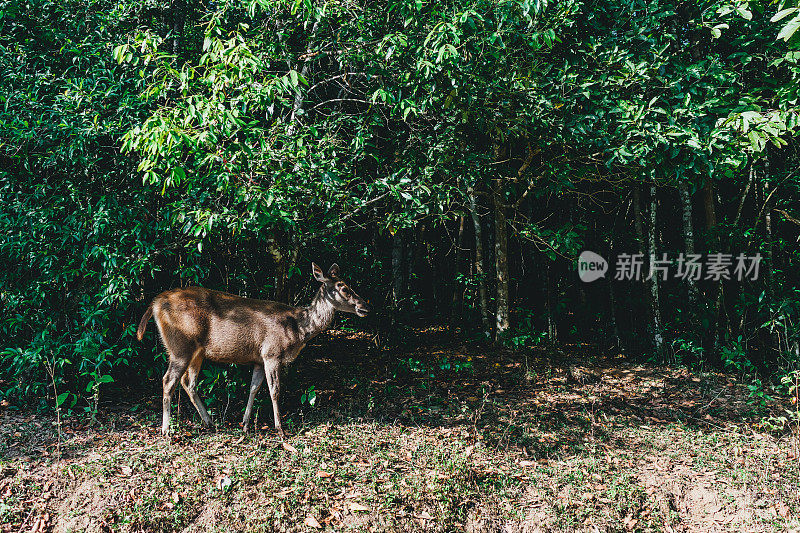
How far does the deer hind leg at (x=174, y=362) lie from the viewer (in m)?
5.71

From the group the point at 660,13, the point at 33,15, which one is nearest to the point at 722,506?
the point at 660,13

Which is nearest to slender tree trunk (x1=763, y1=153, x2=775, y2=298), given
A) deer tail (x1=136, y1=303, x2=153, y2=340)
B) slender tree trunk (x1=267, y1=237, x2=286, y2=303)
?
slender tree trunk (x1=267, y1=237, x2=286, y2=303)

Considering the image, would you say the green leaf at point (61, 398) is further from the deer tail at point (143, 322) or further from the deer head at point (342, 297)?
the deer head at point (342, 297)

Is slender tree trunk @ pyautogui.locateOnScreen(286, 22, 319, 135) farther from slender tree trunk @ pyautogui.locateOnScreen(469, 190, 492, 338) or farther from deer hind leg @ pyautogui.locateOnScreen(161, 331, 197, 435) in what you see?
slender tree trunk @ pyautogui.locateOnScreen(469, 190, 492, 338)

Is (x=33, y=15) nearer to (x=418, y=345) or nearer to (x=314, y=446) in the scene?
(x=314, y=446)

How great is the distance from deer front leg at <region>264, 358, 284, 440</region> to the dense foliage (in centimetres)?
77

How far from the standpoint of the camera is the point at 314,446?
5.63 m

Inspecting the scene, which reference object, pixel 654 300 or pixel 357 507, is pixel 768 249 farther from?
pixel 357 507

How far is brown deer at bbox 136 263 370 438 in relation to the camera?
5.74 m

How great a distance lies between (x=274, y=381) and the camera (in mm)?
6008

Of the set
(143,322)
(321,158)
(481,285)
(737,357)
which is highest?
(321,158)

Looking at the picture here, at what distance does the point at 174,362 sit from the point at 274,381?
986 mm

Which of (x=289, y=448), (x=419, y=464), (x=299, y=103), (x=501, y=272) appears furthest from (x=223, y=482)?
(x=501, y=272)

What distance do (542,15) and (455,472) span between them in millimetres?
4057
